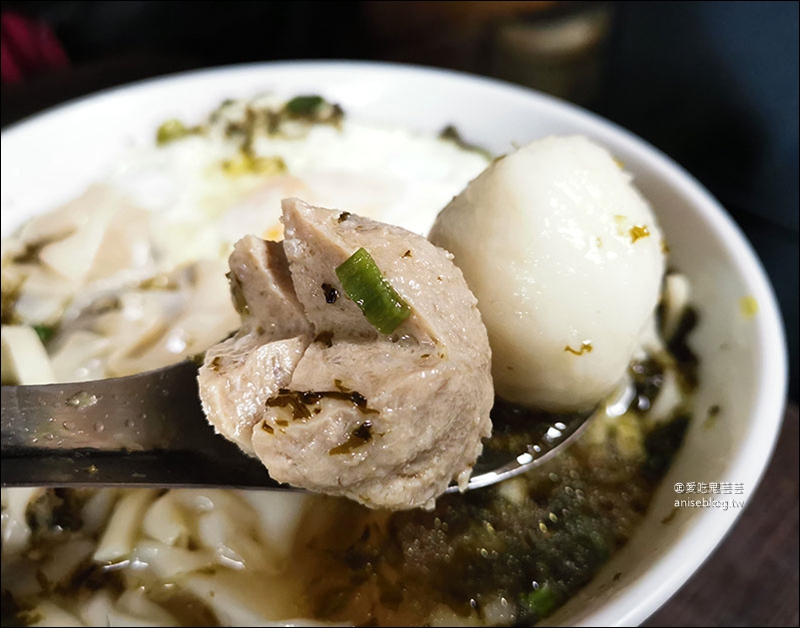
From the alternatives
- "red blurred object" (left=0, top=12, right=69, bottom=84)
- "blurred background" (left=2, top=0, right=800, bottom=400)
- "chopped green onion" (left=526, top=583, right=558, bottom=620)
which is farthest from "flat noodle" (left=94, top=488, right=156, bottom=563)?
"red blurred object" (left=0, top=12, right=69, bottom=84)

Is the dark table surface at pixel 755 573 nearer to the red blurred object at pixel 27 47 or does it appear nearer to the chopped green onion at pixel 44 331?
the chopped green onion at pixel 44 331

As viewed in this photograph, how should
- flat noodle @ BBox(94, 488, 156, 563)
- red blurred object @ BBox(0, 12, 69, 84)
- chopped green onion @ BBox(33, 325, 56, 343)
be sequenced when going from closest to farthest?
flat noodle @ BBox(94, 488, 156, 563)
chopped green onion @ BBox(33, 325, 56, 343)
red blurred object @ BBox(0, 12, 69, 84)

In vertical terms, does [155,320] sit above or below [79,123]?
below

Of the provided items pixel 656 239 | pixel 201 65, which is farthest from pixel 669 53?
pixel 201 65

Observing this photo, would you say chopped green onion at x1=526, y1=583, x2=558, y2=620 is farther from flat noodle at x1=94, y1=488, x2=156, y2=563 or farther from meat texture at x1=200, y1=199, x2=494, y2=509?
flat noodle at x1=94, y1=488, x2=156, y2=563

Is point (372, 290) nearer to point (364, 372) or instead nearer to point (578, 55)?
point (364, 372)

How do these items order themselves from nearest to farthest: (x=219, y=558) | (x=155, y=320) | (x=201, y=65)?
(x=219, y=558)
(x=155, y=320)
(x=201, y=65)

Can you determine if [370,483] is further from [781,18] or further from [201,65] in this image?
[201,65]
